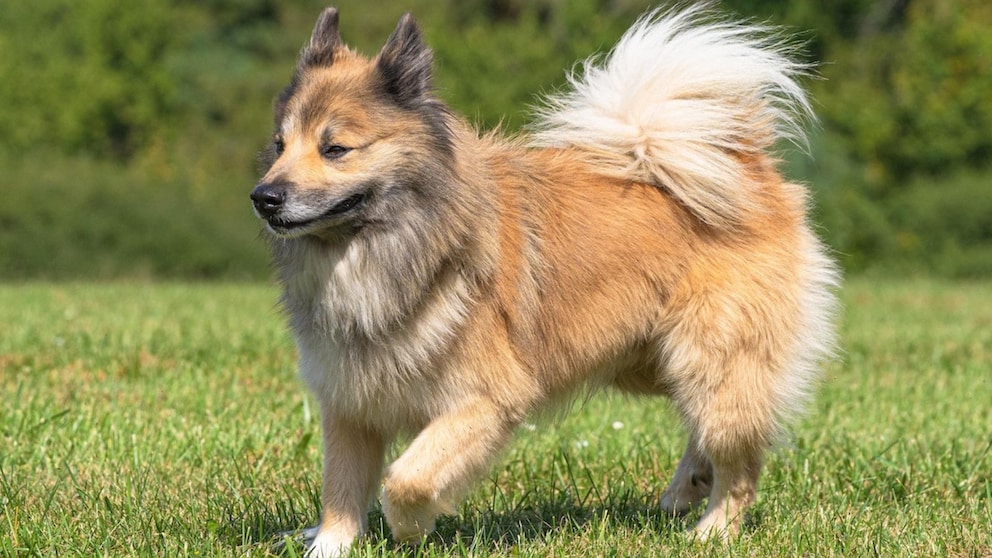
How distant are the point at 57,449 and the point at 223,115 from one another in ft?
87.7

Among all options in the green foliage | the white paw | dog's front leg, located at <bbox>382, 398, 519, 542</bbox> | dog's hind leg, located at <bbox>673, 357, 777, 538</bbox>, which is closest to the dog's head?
dog's front leg, located at <bbox>382, 398, 519, 542</bbox>

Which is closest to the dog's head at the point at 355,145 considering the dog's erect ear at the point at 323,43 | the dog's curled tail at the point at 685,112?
the dog's erect ear at the point at 323,43

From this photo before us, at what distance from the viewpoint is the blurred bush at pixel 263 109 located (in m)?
22.2

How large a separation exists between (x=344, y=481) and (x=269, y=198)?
3.46 ft

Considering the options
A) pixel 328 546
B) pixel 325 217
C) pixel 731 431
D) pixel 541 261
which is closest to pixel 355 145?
pixel 325 217

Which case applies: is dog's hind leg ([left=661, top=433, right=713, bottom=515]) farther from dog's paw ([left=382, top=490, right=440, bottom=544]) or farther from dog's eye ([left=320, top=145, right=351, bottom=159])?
dog's eye ([left=320, top=145, right=351, bottom=159])

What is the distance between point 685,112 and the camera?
4.61 meters

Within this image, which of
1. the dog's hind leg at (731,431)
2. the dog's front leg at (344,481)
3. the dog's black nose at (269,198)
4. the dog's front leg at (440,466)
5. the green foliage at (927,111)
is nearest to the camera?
the dog's black nose at (269,198)

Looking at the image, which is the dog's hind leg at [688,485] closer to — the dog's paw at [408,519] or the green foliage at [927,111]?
the dog's paw at [408,519]

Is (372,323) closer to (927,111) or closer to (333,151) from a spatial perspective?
(333,151)

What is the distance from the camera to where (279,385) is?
6.95 m

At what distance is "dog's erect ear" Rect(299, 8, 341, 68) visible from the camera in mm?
4160

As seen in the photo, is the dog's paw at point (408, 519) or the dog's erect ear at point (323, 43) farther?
the dog's erect ear at point (323, 43)

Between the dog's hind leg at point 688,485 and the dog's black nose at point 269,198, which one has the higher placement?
the dog's black nose at point 269,198
